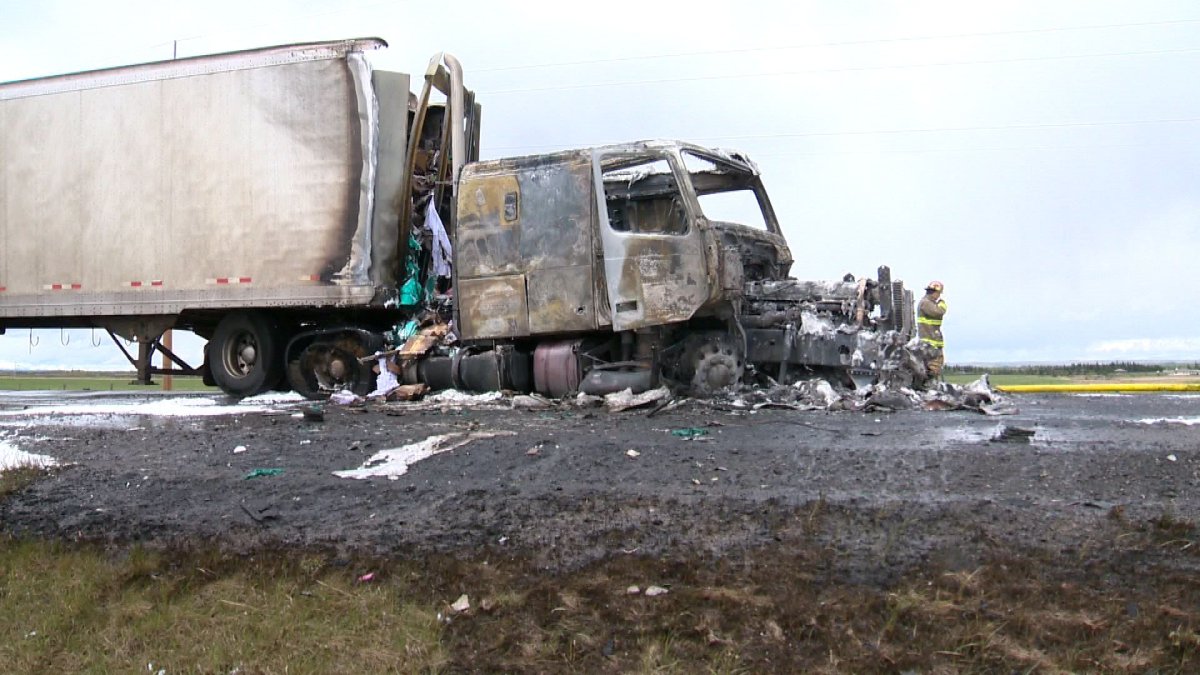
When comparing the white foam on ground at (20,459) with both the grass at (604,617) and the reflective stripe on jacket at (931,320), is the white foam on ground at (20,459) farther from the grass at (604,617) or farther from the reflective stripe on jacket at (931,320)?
the reflective stripe on jacket at (931,320)

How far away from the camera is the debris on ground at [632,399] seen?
6.98m

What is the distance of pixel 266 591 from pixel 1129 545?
9.73 feet

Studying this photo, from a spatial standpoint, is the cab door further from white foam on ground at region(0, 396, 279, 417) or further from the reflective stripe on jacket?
white foam on ground at region(0, 396, 279, 417)

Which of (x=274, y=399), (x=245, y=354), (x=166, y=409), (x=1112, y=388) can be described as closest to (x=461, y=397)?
(x=274, y=399)

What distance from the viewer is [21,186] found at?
32.4 feet

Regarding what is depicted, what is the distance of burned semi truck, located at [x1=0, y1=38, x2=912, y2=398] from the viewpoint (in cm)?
756

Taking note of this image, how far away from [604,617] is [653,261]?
15.8 ft

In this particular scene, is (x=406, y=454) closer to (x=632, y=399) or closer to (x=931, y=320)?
(x=632, y=399)

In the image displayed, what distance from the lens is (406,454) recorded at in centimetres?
500

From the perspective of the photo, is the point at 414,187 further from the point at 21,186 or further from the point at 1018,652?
the point at 1018,652

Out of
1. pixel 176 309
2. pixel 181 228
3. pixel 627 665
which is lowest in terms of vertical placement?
pixel 627 665

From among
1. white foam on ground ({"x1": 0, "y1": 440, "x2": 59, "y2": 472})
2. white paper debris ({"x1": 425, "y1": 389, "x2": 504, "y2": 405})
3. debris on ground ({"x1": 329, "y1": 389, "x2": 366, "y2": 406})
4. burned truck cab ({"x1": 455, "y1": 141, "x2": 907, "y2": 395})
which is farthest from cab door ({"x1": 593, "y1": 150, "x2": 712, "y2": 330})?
white foam on ground ({"x1": 0, "y1": 440, "x2": 59, "y2": 472})

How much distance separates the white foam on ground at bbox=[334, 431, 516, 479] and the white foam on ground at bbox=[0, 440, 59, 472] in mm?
1844

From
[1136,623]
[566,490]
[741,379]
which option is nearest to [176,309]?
[741,379]
